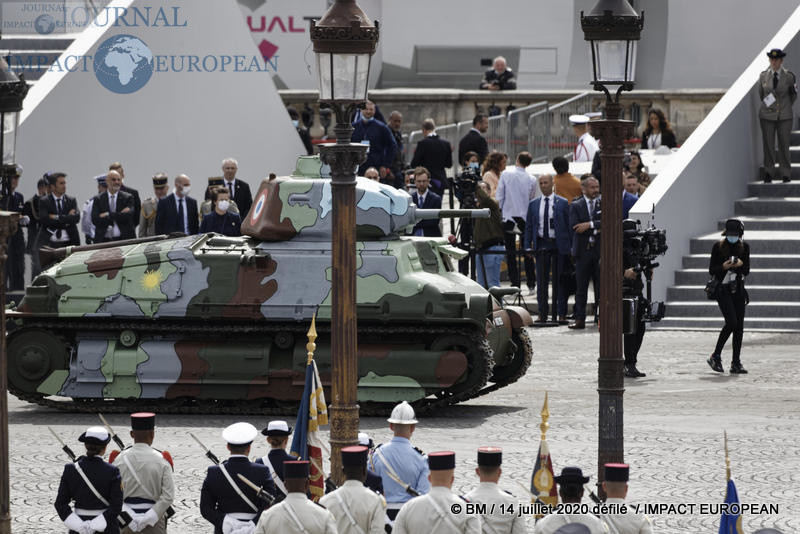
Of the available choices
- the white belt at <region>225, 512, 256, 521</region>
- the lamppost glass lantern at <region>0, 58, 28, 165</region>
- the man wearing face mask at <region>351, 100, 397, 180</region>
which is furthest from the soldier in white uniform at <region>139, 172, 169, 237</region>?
the white belt at <region>225, 512, 256, 521</region>

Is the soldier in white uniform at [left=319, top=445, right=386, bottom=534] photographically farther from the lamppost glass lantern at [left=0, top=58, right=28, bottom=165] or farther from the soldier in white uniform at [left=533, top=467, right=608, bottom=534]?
the lamppost glass lantern at [left=0, top=58, right=28, bottom=165]

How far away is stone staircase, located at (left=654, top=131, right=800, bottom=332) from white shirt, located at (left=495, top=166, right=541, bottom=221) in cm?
255

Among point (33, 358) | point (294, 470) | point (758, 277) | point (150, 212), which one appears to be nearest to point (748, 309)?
point (758, 277)

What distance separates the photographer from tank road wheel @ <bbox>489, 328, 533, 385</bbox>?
18969mm

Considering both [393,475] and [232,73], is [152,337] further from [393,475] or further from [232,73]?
[232,73]

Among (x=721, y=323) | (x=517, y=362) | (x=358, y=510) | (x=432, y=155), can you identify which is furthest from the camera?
(x=432, y=155)

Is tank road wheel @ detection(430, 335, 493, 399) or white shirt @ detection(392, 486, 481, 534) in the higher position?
white shirt @ detection(392, 486, 481, 534)

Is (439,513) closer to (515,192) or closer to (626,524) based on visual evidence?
(626,524)

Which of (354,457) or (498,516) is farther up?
(354,457)

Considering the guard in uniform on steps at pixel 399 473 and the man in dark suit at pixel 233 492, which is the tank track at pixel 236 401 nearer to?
the guard in uniform on steps at pixel 399 473

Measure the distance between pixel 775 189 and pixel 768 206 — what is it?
623mm

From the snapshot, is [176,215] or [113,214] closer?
[176,215]

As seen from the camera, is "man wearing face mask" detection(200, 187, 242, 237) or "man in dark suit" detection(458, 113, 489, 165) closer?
"man wearing face mask" detection(200, 187, 242, 237)

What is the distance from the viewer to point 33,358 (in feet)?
60.2
